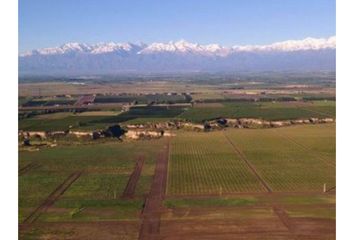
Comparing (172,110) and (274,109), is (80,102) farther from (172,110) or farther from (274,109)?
(274,109)

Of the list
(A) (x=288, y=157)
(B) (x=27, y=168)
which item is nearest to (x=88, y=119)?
(B) (x=27, y=168)

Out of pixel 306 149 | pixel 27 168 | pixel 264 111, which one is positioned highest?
pixel 264 111

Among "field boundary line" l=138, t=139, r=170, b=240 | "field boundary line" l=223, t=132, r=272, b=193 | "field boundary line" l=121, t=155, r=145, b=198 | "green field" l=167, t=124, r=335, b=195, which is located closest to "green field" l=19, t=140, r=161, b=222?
"field boundary line" l=121, t=155, r=145, b=198

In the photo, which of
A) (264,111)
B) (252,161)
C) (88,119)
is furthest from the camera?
(264,111)

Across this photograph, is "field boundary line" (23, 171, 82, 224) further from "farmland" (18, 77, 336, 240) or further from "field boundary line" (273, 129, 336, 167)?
"field boundary line" (273, 129, 336, 167)

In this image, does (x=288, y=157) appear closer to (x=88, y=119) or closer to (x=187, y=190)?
(x=187, y=190)

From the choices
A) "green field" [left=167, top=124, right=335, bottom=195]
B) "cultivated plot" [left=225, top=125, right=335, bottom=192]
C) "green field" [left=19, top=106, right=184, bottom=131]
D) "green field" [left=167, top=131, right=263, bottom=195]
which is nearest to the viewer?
"green field" [left=167, top=131, right=263, bottom=195]

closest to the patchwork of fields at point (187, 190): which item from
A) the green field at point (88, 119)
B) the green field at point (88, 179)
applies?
the green field at point (88, 179)
